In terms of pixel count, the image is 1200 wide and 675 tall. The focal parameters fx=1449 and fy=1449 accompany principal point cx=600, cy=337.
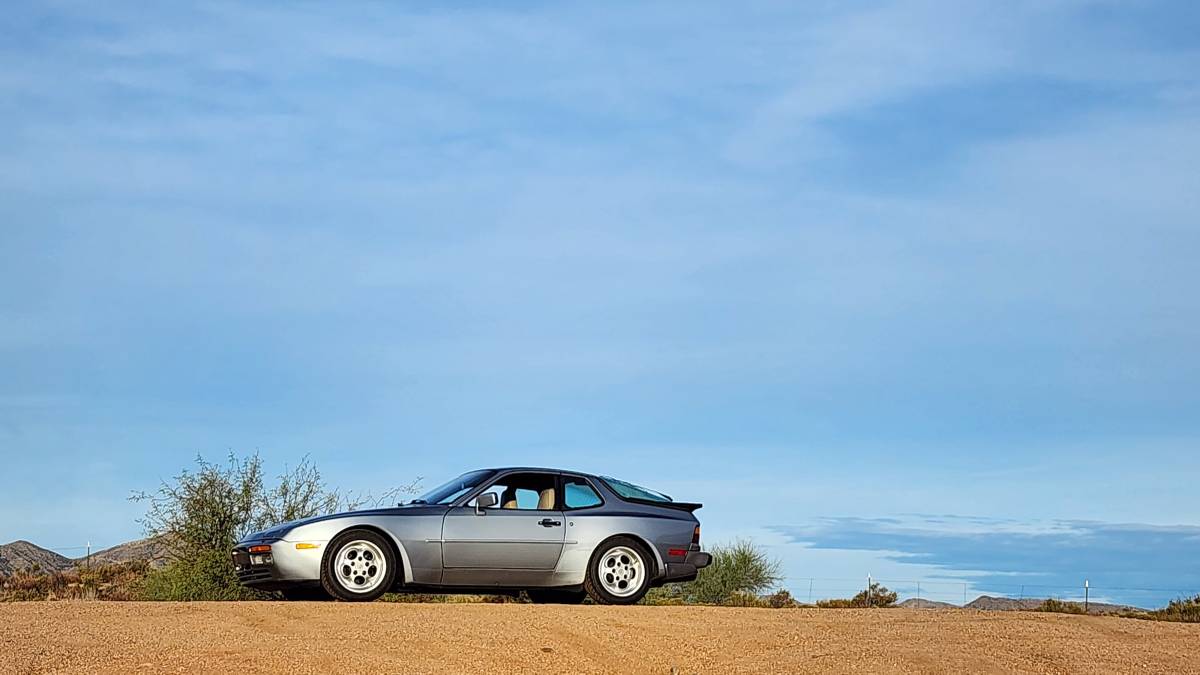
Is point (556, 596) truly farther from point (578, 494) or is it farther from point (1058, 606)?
point (1058, 606)

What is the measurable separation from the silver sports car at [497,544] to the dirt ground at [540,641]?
87 cm

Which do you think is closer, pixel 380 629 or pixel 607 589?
pixel 380 629

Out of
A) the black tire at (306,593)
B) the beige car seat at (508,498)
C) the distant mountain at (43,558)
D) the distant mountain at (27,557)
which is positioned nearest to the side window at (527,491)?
the beige car seat at (508,498)

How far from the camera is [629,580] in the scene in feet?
55.4

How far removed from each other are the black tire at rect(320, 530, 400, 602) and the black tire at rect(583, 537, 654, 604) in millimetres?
2267

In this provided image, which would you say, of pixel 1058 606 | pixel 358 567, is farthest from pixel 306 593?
pixel 1058 606

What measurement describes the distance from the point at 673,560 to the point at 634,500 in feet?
2.89

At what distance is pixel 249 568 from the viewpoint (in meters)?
16.2

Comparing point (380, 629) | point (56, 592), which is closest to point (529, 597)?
point (380, 629)

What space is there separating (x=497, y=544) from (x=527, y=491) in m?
0.99

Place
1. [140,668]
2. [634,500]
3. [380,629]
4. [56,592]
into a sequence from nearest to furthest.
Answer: [140,668], [380,629], [634,500], [56,592]

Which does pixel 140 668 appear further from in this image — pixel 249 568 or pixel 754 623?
pixel 754 623

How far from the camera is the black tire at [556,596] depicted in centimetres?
1712

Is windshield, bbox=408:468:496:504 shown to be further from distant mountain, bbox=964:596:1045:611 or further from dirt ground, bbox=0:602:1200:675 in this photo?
distant mountain, bbox=964:596:1045:611
